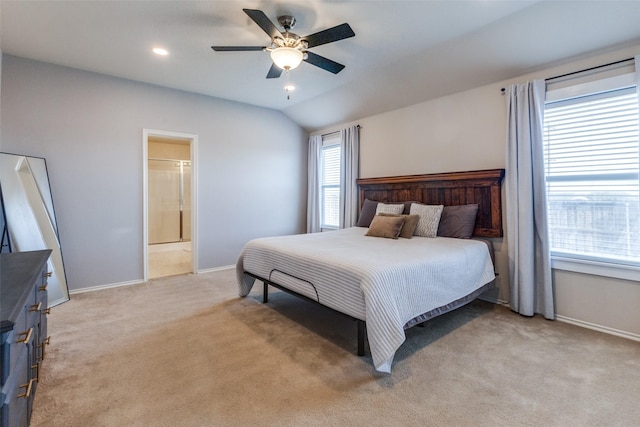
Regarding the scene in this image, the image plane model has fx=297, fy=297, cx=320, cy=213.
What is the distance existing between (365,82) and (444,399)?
3772 millimetres

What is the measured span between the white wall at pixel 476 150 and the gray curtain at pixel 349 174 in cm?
12

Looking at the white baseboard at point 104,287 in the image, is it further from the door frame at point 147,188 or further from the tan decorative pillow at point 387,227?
the tan decorative pillow at point 387,227

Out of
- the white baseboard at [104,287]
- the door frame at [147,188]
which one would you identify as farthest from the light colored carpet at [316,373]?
the door frame at [147,188]

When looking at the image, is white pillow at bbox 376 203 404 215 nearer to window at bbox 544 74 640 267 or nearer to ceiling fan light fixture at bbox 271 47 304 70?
window at bbox 544 74 640 267

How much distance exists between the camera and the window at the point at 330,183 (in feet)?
18.4

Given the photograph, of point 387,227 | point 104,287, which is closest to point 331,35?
point 387,227

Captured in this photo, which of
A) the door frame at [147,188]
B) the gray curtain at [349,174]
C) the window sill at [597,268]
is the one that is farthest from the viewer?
the gray curtain at [349,174]

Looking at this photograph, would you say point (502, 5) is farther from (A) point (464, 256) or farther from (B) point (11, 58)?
(B) point (11, 58)

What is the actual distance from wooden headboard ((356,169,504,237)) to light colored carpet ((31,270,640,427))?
1.06m

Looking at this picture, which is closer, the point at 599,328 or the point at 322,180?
the point at 599,328

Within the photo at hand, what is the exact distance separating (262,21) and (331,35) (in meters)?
0.53

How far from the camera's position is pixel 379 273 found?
2.09 metres

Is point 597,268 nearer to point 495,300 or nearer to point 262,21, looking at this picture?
point 495,300

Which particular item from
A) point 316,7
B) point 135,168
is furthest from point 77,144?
point 316,7
